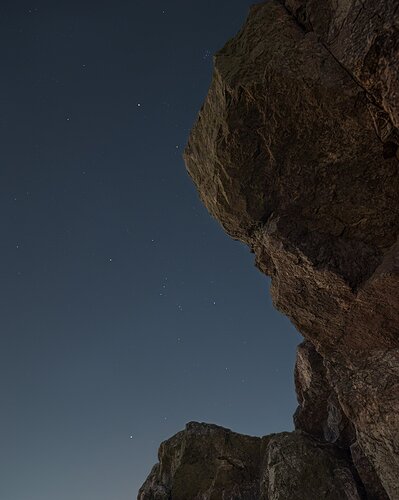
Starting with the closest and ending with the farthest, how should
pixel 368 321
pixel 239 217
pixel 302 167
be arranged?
pixel 368 321, pixel 302 167, pixel 239 217

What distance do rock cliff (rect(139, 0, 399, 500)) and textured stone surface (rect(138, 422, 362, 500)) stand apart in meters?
2.16

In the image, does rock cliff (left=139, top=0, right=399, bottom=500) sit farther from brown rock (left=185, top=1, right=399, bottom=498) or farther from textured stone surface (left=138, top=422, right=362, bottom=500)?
textured stone surface (left=138, top=422, right=362, bottom=500)

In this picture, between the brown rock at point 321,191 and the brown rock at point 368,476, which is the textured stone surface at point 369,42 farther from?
the brown rock at point 368,476

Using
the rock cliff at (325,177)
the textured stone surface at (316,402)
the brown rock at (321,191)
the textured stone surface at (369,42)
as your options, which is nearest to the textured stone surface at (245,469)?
the textured stone surface at (316,402)

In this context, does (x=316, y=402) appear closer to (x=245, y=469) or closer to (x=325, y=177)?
(x=245, y=469)

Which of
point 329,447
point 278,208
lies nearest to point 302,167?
point 278,208

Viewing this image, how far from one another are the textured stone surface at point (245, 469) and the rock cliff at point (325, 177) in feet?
7.10

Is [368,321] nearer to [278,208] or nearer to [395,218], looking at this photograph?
[395,218]

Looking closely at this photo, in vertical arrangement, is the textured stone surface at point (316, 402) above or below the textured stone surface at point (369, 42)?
below

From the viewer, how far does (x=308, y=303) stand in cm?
1912

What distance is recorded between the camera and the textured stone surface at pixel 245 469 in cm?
2327

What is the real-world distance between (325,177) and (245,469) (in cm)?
2156

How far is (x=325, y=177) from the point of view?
58.8 ft

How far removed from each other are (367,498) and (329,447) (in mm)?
3722
